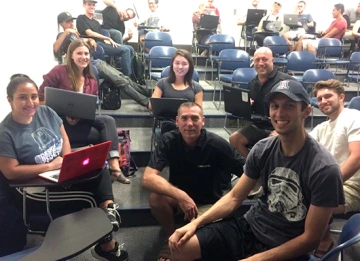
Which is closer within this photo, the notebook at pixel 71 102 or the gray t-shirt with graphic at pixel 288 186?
the gray t-shirt with graphic at pixel 288 186

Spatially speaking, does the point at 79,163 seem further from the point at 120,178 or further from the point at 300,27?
the point at 300,27

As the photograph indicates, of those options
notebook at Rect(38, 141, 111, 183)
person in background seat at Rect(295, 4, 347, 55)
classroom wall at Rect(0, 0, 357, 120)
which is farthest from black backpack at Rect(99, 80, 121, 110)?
person in background seat at Rect(295, 4, 347, 55)

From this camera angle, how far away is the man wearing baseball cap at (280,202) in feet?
4.22

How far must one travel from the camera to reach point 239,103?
2852 mm

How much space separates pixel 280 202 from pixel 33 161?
134 cm

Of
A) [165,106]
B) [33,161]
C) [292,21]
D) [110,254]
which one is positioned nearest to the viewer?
[33,161]

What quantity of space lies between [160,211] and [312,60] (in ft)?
12.3

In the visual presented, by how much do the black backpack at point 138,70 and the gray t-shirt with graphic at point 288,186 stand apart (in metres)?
3.40

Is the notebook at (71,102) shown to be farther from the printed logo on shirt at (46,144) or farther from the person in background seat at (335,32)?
the person in background seat at (335,32)

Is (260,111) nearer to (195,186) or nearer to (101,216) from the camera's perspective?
(195,186)

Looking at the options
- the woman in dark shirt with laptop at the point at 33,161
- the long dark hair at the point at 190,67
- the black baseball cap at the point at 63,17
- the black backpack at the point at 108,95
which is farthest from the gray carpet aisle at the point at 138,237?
the black baseball cap at the point at 63,17

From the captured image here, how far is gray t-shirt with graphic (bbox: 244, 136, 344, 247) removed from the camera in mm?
1268

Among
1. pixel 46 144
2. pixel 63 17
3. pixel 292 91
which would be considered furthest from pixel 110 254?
pixel 63 17

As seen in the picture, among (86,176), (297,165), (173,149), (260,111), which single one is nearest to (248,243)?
(297,165)
